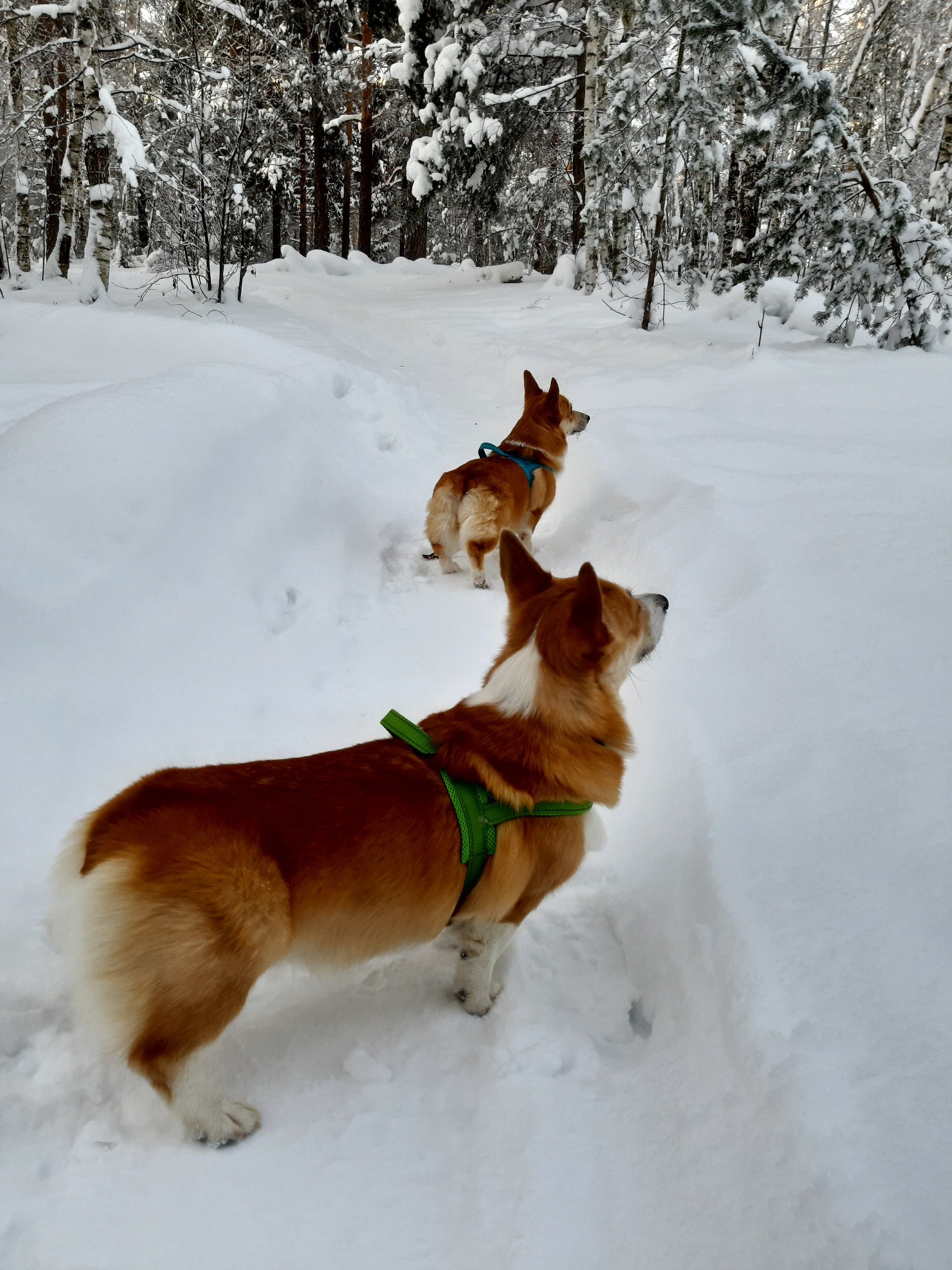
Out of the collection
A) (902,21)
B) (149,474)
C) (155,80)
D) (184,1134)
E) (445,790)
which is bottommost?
(184,1134)

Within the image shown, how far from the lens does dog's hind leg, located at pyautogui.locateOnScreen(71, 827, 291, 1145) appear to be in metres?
1.67

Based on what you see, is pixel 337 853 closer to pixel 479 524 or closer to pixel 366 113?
pixel 479 524

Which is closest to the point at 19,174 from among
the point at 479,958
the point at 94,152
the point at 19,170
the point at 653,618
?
the point at 19,170

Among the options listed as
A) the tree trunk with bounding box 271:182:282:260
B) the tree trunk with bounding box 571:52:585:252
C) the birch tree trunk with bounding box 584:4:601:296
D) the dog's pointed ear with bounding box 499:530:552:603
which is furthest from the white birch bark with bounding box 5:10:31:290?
the dog's pointed ear with bounding box 499:530:552:603

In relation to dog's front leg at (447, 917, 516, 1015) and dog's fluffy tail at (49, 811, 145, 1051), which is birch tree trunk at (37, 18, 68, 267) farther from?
dog's front leg at (447, 917, 516, 1015)

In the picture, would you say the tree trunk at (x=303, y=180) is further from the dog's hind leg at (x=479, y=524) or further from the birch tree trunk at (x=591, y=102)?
the dog's hind leg at (x=479, y=524)

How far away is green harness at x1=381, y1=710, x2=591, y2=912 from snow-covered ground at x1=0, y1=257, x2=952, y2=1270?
1.89 feet

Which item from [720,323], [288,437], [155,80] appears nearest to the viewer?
[288,437]

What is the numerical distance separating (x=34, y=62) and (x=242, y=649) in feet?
60.2

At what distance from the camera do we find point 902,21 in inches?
613

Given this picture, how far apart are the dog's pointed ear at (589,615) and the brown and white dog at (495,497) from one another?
2711mm

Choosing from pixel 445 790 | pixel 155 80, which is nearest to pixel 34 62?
pixel 155 80

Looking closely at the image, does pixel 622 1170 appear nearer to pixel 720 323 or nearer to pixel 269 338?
pixel 269 338

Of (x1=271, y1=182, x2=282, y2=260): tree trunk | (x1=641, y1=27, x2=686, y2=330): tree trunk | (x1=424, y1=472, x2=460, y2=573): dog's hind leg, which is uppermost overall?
(x1=271, y1=182, x2=282, y2=260): tree trunk
